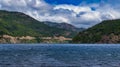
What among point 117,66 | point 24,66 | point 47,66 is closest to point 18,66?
point 24,66

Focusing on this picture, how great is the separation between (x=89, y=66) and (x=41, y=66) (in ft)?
36.3

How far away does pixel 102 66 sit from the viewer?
7725cm

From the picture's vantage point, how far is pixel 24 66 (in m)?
75.5

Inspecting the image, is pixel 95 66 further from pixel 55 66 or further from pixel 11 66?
pixel 11 66

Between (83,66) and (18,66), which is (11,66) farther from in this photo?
(83,66)

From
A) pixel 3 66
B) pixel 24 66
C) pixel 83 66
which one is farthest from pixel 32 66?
pixel 83 66

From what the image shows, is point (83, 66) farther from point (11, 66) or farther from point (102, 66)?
point (11, 66)

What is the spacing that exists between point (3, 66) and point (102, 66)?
74.0 feet

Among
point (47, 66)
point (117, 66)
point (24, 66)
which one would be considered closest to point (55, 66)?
point (47, 66)

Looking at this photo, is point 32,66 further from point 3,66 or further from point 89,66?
point 89,66

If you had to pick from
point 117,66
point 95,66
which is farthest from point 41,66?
point 117,66

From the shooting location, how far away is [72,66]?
7806 centimetres

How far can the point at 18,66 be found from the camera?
249ft

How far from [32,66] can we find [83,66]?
1179 cm
